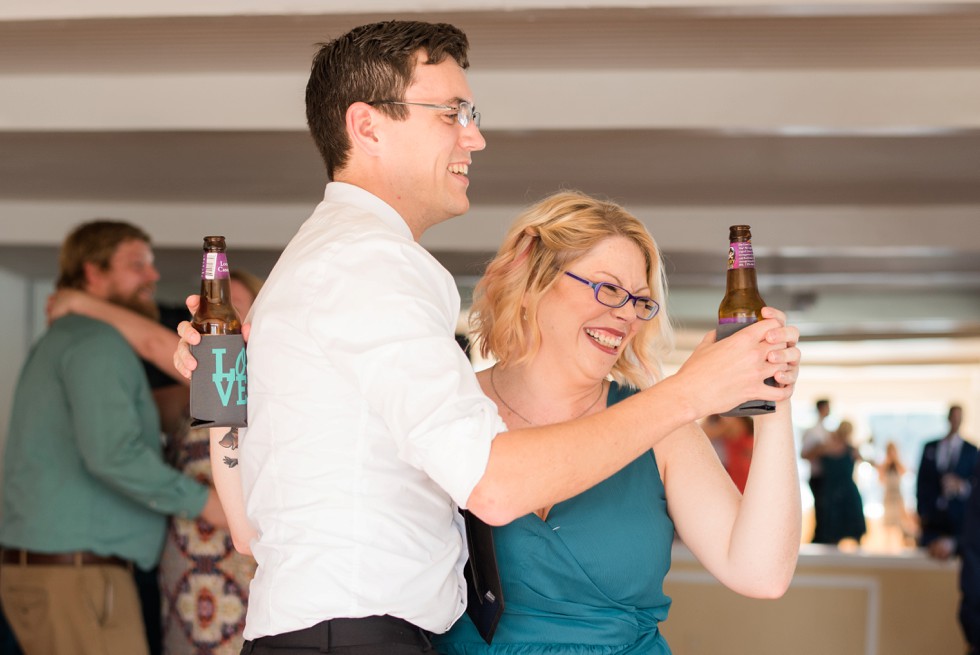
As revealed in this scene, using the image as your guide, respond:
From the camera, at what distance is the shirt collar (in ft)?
4.94

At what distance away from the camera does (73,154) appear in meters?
5.06

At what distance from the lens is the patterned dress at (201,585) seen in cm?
309

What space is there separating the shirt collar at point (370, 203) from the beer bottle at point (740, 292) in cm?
45

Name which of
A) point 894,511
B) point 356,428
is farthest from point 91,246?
point 894,511

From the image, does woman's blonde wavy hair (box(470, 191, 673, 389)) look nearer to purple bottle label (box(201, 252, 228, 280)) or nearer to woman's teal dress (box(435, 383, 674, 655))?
woman's teal dress (box(435, 383, 674, 655))

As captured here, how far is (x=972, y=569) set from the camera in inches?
131

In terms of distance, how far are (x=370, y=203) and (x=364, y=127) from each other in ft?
A: 0.36

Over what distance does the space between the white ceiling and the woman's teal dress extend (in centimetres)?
76

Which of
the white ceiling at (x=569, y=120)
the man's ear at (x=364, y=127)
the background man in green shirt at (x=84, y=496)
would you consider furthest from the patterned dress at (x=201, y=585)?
the man's ear at (x=364, y=127)

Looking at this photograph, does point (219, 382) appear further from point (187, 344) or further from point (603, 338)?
point (603, 338)

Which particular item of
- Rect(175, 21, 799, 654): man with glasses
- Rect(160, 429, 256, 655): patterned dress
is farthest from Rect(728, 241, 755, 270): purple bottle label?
Rect(160, 429, 256, 655): patterned dress

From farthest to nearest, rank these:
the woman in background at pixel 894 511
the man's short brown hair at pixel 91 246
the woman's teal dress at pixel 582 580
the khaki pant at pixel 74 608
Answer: the woman in background at pixel 894 511 → the man's short brown hair at pixel 91 246 → the khaki pant at pixel 74 608 → the woman's teal dress at pixel 582 580

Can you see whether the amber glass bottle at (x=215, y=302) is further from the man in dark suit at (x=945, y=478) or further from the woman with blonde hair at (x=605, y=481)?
the man in dark suit at (x=945, y=478)

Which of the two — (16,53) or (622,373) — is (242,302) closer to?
(16,53)
